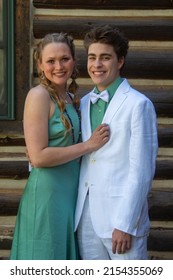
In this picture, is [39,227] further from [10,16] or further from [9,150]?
[10,16]

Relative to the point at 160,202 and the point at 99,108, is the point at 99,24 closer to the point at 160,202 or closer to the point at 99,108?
the point at 160,202

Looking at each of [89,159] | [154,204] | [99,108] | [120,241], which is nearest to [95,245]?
[120,241]

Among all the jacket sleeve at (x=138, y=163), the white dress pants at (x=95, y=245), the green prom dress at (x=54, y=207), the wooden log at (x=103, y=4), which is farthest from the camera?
the wooden log at (x=103, y=4)

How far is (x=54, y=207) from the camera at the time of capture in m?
3.16

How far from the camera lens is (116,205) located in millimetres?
3014

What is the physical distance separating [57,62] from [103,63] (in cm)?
26

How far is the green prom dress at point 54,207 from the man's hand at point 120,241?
278 mm

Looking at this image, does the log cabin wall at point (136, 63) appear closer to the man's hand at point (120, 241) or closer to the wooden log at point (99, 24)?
the wooden log at point (99, 24)

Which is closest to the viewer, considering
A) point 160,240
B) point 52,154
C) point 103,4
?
point 52,154

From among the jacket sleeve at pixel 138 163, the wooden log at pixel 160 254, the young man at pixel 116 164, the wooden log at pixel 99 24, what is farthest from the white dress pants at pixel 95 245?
the wooden log at pixel 99 24

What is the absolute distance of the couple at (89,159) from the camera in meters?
2.96

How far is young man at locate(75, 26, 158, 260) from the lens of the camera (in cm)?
294

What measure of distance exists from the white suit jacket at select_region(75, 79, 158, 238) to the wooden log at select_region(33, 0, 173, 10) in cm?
189

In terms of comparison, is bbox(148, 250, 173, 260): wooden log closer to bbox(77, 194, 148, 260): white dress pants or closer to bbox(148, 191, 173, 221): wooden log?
bbox(148, 191, 173, 221): wooden log
